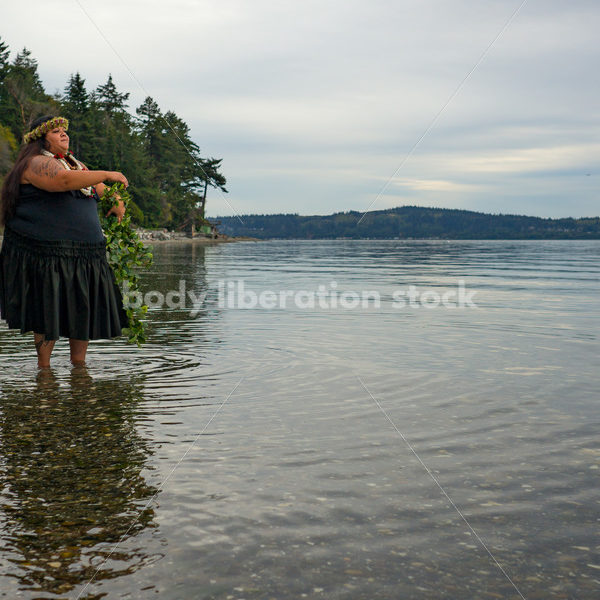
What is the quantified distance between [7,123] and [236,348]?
7411 cm

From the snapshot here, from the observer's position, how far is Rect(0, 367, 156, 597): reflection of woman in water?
109 inches

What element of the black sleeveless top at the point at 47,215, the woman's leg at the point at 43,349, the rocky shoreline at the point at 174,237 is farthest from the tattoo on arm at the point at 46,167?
the rocky shoreline at the point at 174,237

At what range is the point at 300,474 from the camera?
3.84 m

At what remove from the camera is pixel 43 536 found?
3.00 metres

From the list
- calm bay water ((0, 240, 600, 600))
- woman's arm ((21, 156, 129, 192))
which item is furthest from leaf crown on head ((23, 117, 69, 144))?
calm bay water ((0, 240, 600, 600))

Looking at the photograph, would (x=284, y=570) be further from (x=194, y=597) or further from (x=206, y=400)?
(x=206, y=400)

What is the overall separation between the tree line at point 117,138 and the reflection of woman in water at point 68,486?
59.5 m

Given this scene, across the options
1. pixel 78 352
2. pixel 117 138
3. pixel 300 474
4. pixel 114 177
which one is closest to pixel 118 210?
pixel 114 177

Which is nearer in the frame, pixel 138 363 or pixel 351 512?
pixel 351 512

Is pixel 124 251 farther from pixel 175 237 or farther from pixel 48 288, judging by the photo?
pixel 175 237

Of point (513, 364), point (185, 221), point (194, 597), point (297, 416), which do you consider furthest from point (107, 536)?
point (185, 221)

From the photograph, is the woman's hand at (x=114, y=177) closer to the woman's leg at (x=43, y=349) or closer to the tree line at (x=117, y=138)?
the woman's leg at (x=43, y=349)

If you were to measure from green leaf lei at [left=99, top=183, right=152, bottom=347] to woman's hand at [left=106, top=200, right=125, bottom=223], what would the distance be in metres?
0.03

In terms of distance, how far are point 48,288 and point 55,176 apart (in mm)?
978
